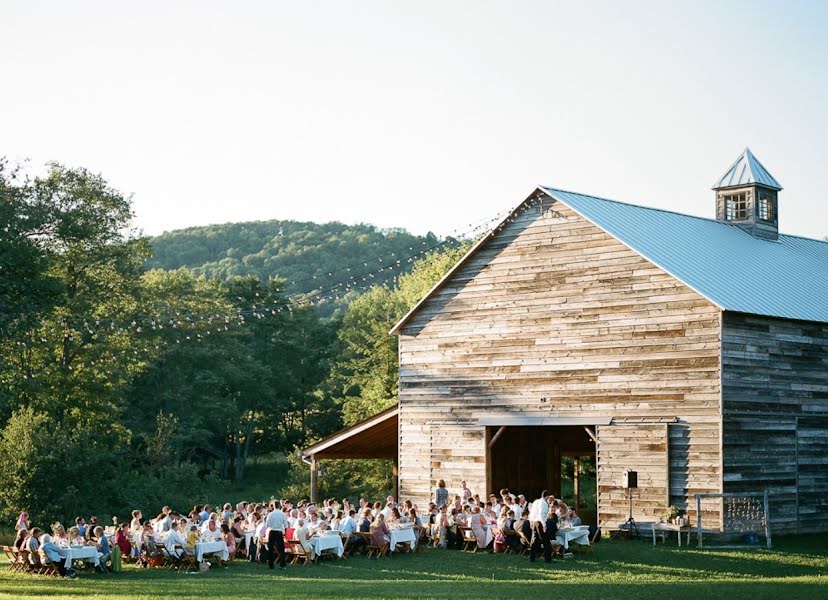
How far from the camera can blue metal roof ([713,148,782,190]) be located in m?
38.1

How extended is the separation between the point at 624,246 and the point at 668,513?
21.7ft

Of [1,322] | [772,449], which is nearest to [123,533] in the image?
[1,322]

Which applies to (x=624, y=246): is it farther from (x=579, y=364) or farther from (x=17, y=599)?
(x=17, y=599)

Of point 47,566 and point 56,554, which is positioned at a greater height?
point 56,554

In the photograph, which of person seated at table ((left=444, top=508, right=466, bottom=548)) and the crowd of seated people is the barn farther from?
person seated at table ((left=444, top=508, right=466, bottom=548))

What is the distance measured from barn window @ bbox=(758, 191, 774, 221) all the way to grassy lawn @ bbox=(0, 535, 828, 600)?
13637 mm

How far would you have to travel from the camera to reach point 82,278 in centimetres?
4841

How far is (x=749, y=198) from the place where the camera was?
3781 cm

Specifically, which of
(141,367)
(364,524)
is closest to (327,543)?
(364,524)

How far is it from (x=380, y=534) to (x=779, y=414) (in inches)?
410

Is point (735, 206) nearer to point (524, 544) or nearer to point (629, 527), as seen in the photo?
→ point (629, 527)

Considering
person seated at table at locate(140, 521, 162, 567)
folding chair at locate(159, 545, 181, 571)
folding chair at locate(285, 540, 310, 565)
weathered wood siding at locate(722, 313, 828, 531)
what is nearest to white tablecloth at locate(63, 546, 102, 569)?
person seated at table at locate(140, 521, 162, 567)

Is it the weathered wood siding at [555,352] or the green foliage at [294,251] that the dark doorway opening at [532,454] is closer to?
the weathered wood siding at [555,352]

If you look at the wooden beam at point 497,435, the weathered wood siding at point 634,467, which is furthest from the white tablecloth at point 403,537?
the weathered wood siding at point 634,467
